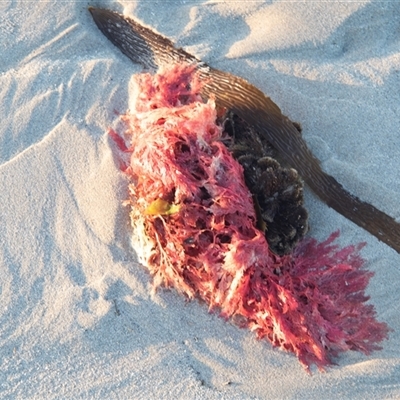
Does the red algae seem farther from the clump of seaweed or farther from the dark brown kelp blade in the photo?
the dark brown kelp blade

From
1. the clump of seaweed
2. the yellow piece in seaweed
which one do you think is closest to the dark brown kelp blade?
the clump of seaweed

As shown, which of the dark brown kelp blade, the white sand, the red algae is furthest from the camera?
the dark brown kelp blade

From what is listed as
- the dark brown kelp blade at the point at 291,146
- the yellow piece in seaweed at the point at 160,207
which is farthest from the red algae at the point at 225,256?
the dark brown kelp blade at the point at 291,146

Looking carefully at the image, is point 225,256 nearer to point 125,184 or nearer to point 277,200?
point 277,200

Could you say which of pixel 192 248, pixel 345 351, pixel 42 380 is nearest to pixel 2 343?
pixel 42 380

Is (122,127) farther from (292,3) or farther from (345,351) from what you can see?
(345,351)
